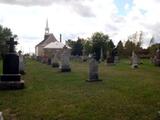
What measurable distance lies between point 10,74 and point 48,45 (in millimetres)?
80985

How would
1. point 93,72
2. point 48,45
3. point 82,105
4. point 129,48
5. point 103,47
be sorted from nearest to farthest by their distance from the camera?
point 82,105 → point 93,72 → point 129,48 → point 48,45 → point 103,47

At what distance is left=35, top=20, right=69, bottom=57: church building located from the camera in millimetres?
93012

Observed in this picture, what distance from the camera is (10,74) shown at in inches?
627

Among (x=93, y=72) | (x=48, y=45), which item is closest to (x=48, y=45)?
(x=48, y=45)

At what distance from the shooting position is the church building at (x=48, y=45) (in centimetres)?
9301

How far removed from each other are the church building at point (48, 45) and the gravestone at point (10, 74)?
191 ft

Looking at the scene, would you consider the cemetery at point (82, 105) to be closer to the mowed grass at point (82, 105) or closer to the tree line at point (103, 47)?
the mowed grass at point (82, 105)

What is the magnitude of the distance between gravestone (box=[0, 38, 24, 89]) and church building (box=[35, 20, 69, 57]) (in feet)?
191

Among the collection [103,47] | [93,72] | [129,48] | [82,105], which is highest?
[103,47]

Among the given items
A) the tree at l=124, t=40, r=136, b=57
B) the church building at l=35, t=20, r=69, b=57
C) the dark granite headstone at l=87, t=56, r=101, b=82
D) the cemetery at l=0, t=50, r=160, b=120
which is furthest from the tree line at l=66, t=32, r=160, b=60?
the cemetery at l=0, t=50, r=160, b=120

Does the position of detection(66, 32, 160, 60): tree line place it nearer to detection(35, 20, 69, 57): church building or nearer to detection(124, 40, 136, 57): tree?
detection(124, 40, 136, 57): tree

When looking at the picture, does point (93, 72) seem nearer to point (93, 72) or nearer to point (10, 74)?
point (93, 72)

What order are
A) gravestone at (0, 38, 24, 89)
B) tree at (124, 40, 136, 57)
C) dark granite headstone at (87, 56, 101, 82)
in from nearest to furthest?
gravestone at (0, 38, 24, 89) → dark granite headstone at (87, 56, 101, 82) → tree at (124, 40, 136, 57)

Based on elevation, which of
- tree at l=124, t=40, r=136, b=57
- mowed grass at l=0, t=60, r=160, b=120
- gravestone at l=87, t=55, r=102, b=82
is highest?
tree at l=124, t=40, r=136, b=57
